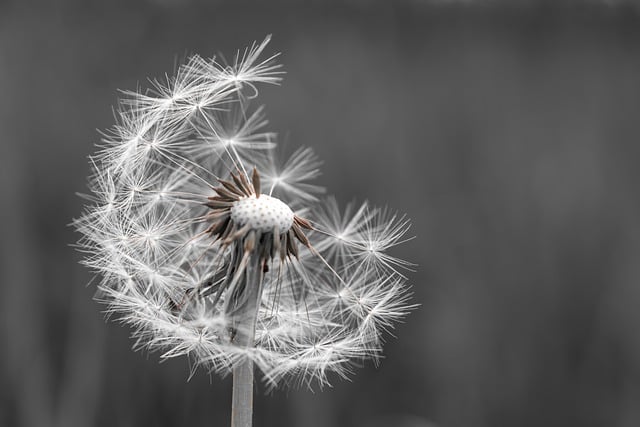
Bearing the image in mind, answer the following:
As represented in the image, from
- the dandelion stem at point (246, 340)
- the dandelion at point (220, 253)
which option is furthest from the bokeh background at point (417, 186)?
the dandelion stem at point (246, 340)

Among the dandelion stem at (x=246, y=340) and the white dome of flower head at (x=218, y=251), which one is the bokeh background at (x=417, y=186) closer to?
the white dome of flower head at (x=218, y=251)

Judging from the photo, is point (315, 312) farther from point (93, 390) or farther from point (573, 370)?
point (573, 370)

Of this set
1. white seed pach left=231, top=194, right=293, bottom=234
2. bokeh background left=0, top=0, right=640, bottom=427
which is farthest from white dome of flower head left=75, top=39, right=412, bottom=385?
bokeh background left=0, top=0, right=640, bottom=427

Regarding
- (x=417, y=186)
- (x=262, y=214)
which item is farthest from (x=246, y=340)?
(x=417, y=186)

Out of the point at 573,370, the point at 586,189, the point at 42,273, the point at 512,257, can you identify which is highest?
the point at 586,189

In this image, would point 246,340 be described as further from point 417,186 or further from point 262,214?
point 417,186

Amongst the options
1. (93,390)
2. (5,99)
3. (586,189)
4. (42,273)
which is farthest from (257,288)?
(586,189)

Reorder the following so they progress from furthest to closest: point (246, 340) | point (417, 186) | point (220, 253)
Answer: point (417, 186) → point (220, 253) → point (246, 340)
